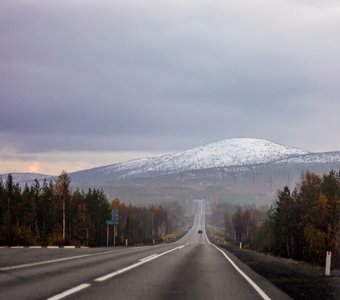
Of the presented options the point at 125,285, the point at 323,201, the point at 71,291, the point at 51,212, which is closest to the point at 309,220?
the point at 323,201

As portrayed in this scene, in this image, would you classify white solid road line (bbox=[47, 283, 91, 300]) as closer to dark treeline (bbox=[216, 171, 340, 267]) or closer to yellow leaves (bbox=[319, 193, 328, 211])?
dark treeline (bbox=[216, 171, 340, 267])

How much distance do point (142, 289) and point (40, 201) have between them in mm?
Result: 111234

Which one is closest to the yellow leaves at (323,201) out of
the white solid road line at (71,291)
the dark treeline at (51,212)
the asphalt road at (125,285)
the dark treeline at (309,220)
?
the dark treeline at (309,220)

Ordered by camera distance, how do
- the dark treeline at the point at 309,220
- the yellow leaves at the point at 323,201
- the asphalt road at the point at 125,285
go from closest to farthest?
1. the asphalt road at the point at 125,285
2. the dark treeline at the point at 309,220
3. the yellow leaves at the point at 323,201

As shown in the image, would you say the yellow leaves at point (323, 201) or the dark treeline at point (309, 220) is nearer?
the dark treeline at point (309, 220)

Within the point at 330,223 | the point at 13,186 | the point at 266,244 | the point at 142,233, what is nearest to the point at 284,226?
the point at 330,223

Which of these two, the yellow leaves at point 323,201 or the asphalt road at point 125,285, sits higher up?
the yellow leaves at point 323,201

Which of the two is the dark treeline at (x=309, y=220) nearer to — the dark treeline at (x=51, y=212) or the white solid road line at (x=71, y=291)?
the dark treeline at (x=51, y=212)

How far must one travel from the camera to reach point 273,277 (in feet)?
60.0

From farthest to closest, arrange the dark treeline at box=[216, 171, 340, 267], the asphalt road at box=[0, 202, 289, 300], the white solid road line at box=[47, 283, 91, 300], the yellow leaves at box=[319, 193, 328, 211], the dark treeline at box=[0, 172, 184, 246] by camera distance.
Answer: the dark treeline at box=[0, 172, 184, 246]
the yellow leaves at box=[319, 193, 328, 211]
the dark treeline at box=[216, 171, 340, 267]
the asphalt road at box=[0, 202, 289, 300]
the white solid road line at box=[47, 283, 91, 300]

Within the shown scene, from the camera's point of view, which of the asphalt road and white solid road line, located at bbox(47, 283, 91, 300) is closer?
white solid road line, located at bbox(47, 283, 91, 300)

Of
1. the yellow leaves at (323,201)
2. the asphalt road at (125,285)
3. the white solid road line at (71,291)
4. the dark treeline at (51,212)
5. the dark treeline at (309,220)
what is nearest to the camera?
the white solid road line at (71,291)

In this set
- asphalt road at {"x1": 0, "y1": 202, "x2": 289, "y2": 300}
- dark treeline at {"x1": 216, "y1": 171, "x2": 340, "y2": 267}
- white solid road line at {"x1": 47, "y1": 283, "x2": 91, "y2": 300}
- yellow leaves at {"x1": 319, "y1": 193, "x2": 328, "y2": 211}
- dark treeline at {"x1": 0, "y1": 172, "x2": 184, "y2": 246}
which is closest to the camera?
white solid road line at {"x1": 47, "y1": 283, "x2": 91, "y2": 300}

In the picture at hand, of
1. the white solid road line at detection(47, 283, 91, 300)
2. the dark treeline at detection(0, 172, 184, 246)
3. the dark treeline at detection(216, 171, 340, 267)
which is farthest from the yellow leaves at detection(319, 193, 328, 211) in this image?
the white solid road line at detection(47, 283, 91, 300)
